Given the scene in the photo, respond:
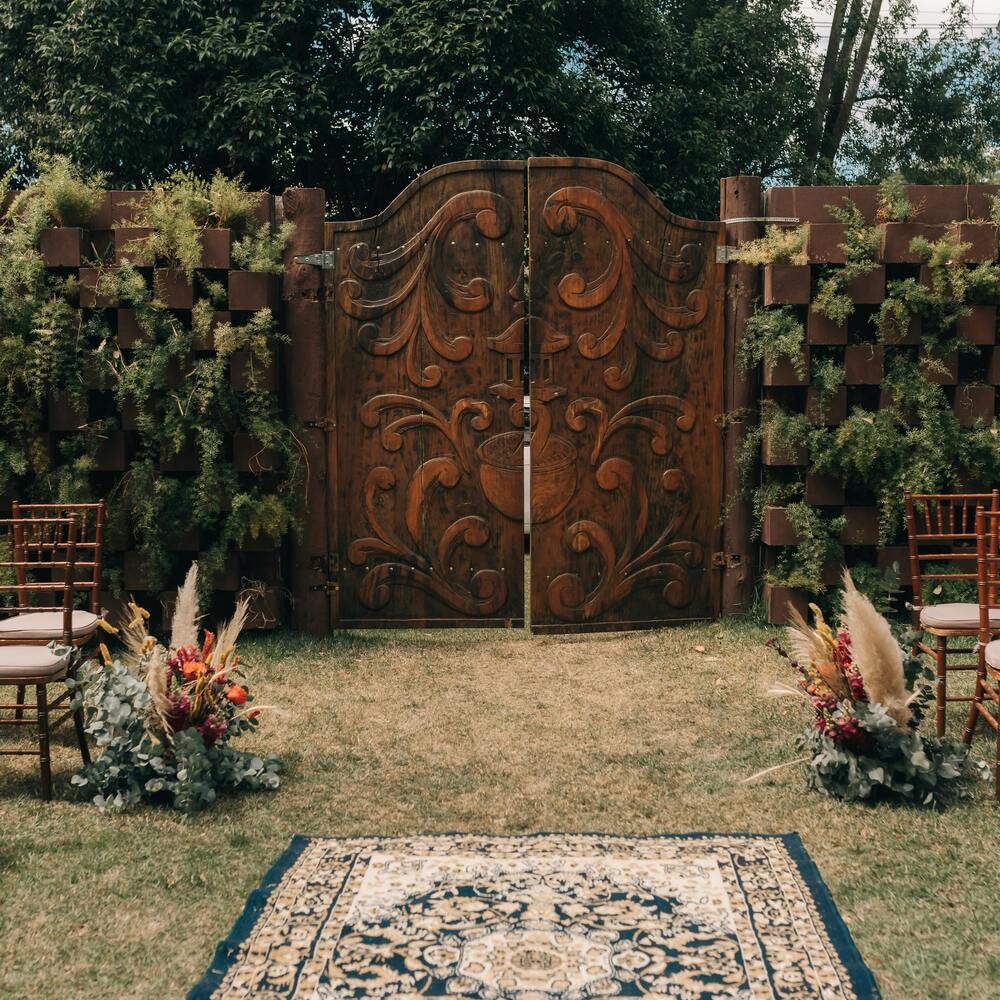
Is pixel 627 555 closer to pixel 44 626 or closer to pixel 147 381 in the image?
pixel 147 381

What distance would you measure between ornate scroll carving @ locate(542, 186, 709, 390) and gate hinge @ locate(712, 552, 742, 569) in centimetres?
102

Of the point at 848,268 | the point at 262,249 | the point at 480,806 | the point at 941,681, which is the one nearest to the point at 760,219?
the point at 848,268

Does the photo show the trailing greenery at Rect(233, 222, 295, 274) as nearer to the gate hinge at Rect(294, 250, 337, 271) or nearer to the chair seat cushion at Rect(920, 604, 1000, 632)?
the gate hinge at Rect(294, 250, 337, 271)

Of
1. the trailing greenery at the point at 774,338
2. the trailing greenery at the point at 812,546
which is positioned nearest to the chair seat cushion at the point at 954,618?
the trailing greenery at the point at 812,546

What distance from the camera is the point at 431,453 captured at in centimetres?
586

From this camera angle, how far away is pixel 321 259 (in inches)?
226

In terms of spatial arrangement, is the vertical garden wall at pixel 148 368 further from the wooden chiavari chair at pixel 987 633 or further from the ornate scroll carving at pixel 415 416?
the wooden chiavari chair at pixel 987 633

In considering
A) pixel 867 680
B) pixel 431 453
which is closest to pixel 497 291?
pixel 431 453

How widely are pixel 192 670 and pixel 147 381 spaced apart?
2.15 metres

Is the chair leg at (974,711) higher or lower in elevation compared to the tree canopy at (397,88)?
lower

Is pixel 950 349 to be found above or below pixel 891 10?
below

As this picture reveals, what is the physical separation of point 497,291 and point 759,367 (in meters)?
1.40

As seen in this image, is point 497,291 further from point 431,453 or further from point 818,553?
point 818,553

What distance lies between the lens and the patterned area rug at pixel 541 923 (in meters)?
2.51
